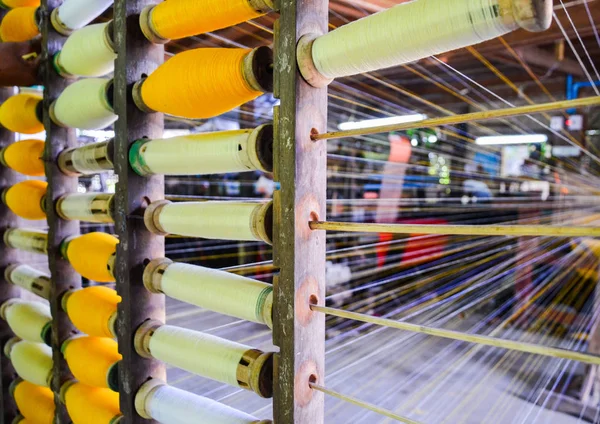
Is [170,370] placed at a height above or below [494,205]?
below

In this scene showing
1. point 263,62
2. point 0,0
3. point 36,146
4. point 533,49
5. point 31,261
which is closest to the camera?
point 263,62

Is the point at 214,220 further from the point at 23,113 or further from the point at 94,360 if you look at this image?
the point at 23,113

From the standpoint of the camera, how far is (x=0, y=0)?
144 cm

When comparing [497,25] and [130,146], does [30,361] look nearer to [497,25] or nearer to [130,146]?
[130,146]

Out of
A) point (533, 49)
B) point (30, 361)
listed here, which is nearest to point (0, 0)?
point (30, 361)

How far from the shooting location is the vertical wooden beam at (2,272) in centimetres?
149

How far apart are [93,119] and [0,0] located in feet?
2.33

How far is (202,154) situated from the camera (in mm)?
835

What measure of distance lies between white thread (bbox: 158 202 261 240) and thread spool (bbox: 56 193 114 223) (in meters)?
0.22

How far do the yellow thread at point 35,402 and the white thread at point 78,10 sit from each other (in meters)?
1.06

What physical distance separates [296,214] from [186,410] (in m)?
0.46

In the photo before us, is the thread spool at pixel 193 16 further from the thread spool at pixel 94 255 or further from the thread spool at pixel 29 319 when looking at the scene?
the thread spool at pixel 29 319

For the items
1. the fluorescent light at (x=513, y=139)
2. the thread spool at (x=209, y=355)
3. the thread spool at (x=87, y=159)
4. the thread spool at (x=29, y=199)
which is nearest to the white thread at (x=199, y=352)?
the thread spool at (x=209, y=355)

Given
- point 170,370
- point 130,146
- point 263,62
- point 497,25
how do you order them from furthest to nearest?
point 170,370 → point 130,146 → point 263,62 → point 497,25
